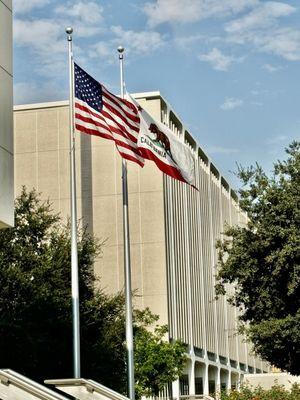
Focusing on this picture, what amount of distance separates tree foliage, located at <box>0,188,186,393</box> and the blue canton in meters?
14.3

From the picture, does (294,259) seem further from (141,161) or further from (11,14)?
(11,14)

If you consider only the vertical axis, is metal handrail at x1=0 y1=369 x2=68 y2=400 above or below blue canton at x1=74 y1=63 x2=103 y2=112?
below

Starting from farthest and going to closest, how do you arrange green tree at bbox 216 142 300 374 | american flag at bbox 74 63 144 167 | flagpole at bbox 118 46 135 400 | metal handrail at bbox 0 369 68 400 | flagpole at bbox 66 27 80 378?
green tree at bbox 216 142 300 374 → flagpole at bbox 118 46 135 400 → american flag at bbox 74 63 144 167 → flagpole at bbox 66 27 80 378 → metal handrail at bbox 0 369 68 400

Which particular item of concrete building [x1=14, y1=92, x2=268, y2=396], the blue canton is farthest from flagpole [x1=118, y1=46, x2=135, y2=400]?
concrete building [x1=14, y1=92, x2=268, y2=396]

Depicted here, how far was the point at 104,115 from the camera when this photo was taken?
24688mm


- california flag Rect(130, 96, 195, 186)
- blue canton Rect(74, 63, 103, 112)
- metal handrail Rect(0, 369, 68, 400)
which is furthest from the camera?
california flag Rect(130, 96, 195, 186)

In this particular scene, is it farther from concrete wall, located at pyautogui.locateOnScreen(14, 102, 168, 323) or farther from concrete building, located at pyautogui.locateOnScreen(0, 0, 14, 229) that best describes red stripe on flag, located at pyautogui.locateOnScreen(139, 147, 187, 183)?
concrete wall, located at pyautogui.locateOnScreen(14, 102, 168, 323)

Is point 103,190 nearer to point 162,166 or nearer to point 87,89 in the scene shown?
point 162,166

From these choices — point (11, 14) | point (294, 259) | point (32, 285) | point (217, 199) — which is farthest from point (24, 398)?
point (217, 199)

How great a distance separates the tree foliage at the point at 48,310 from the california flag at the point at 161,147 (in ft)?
40.2

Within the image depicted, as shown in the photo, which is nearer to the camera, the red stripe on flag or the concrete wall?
the red stripe on flag

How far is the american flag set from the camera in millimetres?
24109

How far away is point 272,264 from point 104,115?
14.1 metres

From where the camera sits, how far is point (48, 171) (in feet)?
267
